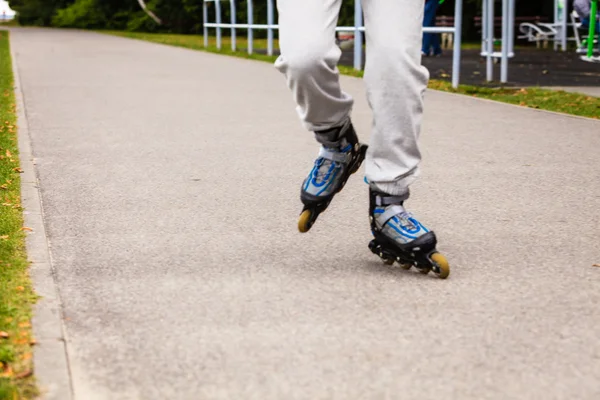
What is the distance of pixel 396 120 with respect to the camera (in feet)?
12.5

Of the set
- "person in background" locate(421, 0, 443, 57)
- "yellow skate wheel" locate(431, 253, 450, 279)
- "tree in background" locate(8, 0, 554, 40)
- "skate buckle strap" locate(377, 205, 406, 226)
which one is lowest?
"tree in background" locate(8, 0, 554, 40)

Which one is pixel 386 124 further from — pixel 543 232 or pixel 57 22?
pixel 57 22

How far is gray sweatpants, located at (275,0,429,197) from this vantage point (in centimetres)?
371

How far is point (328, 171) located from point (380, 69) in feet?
1.49

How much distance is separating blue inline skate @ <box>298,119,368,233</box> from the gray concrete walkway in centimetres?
20

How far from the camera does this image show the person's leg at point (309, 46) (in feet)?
12.1

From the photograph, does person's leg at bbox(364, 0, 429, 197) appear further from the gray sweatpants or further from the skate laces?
the skate laces

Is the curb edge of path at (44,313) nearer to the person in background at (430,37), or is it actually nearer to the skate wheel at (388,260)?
the skate wheel at (388,260)

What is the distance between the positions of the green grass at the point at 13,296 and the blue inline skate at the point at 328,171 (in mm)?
954

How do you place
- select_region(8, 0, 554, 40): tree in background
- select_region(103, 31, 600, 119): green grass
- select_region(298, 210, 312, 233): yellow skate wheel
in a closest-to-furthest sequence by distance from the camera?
select_region(298, 210, 312, 233): yellow skate wheel, select_region(103, 31, 600, 119): green grass, select_region(8, 0, 554, 40): tree in background

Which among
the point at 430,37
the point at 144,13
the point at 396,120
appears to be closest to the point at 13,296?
the point at 396,120

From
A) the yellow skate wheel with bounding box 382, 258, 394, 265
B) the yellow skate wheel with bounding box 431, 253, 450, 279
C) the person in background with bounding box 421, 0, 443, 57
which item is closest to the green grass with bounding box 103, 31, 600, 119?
the yellow skate wheel with bounding box 382, 258, 394, 265

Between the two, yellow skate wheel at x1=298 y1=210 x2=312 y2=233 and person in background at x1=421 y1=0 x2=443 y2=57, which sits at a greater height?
yellow skate wheel at x1=298 y1=210 x2=312 y2=233

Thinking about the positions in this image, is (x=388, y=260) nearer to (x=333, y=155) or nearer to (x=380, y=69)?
(x=333, y=155)
